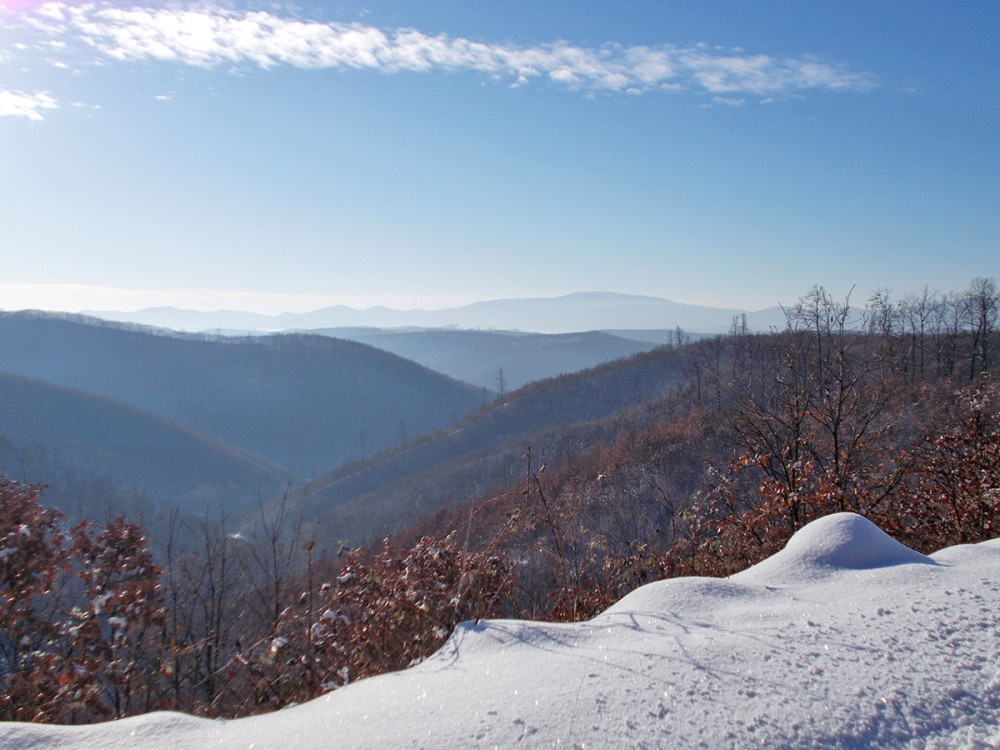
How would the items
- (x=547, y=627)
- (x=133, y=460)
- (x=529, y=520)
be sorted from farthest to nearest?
(x=133, y=460)
(x=529, y=520)
(x=547, y=627)

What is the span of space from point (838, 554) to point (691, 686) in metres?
1.78

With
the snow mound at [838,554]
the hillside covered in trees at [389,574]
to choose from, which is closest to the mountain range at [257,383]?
the hillside covered in trees at [389,574]

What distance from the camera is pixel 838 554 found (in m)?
3.35

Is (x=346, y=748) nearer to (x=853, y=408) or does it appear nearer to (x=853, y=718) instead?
(x=853, y=718)

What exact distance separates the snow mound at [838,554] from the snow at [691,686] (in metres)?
0.30

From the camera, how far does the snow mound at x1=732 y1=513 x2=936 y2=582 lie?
3303 millimetres

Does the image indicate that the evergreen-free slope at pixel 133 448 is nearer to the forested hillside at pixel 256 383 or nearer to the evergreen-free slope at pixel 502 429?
the evergreen-free slope at pixel 502 429

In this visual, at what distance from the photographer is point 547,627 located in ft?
8.89

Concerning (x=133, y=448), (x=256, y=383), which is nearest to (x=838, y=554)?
(x=133, y=448)

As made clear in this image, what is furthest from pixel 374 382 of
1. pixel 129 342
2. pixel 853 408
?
pixel 853 408

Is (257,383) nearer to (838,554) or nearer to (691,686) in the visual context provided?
(838,554)

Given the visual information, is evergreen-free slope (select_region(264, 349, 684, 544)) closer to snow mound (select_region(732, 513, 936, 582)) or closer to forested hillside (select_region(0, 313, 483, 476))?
forested hillside (select_region(0, 313, 483, 476))

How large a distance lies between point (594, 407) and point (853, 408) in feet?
240

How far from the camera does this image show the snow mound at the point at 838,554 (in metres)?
3.30
